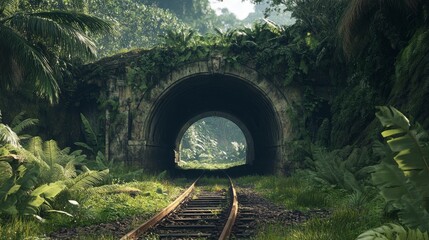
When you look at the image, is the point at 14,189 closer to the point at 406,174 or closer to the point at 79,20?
the point at 406,174

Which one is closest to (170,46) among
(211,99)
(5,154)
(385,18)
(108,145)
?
(108,145)

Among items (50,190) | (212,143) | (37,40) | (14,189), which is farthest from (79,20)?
(212,143)

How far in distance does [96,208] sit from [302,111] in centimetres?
1087

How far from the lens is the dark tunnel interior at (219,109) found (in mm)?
19875

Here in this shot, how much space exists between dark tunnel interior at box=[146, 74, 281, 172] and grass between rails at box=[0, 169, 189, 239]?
709cm

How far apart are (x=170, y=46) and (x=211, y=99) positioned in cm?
780

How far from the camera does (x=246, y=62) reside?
1867 centimetres

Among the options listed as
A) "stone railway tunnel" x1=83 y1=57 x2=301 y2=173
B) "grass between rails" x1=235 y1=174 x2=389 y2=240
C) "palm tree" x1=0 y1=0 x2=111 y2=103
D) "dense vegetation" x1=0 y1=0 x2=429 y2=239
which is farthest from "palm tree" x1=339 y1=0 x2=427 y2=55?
"palm tree" x1=0 y1=0 x2=111 y2=103

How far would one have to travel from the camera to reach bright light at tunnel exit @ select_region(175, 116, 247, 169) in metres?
58.0

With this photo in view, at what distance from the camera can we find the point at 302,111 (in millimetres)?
18125

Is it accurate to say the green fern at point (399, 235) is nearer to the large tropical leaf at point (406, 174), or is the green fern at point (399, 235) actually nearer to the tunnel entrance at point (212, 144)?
the large tropical leaf at point (406, 174)

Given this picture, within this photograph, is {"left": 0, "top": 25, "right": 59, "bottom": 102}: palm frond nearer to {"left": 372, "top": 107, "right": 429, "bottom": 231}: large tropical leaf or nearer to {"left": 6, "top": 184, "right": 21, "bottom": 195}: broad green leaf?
{"left": 6, "top": 184, "right": 21, "bottom": 195}: broad green leaf

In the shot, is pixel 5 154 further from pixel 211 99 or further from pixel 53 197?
pixel 211 99

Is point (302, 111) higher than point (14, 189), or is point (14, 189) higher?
point (302, 111)
